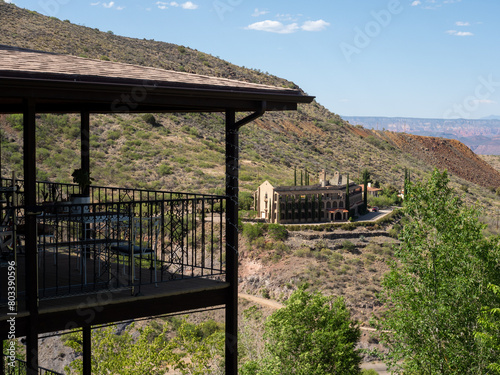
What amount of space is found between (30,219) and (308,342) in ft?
43.0

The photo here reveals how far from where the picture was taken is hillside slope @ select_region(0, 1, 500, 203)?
38.2 meters

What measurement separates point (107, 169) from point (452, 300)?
93.9 ft

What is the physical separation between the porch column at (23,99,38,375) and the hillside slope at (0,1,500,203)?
99.2 feet

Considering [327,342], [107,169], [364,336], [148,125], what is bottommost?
[364,336]

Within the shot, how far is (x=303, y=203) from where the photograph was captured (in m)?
37.8

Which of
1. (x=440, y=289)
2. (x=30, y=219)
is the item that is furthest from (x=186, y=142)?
(x=30, y=219)

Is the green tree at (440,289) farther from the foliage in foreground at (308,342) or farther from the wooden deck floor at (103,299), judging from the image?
the wooden deck floor at (103,299)

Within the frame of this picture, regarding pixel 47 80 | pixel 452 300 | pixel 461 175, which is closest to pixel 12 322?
pixel 47 80

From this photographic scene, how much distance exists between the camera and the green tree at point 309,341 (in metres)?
16.0

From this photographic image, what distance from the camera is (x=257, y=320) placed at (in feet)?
87.8

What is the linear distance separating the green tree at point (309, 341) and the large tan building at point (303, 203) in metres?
18.9

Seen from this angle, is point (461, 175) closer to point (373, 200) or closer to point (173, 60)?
point (373, 200)

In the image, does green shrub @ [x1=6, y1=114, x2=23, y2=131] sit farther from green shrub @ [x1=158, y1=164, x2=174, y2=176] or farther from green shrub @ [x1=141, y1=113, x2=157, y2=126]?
green shrub @ [x1=158, y1=164, x2=174, y2=176]

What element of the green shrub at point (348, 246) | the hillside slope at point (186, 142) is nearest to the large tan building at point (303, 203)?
the hillside slope at point (186, 142)
